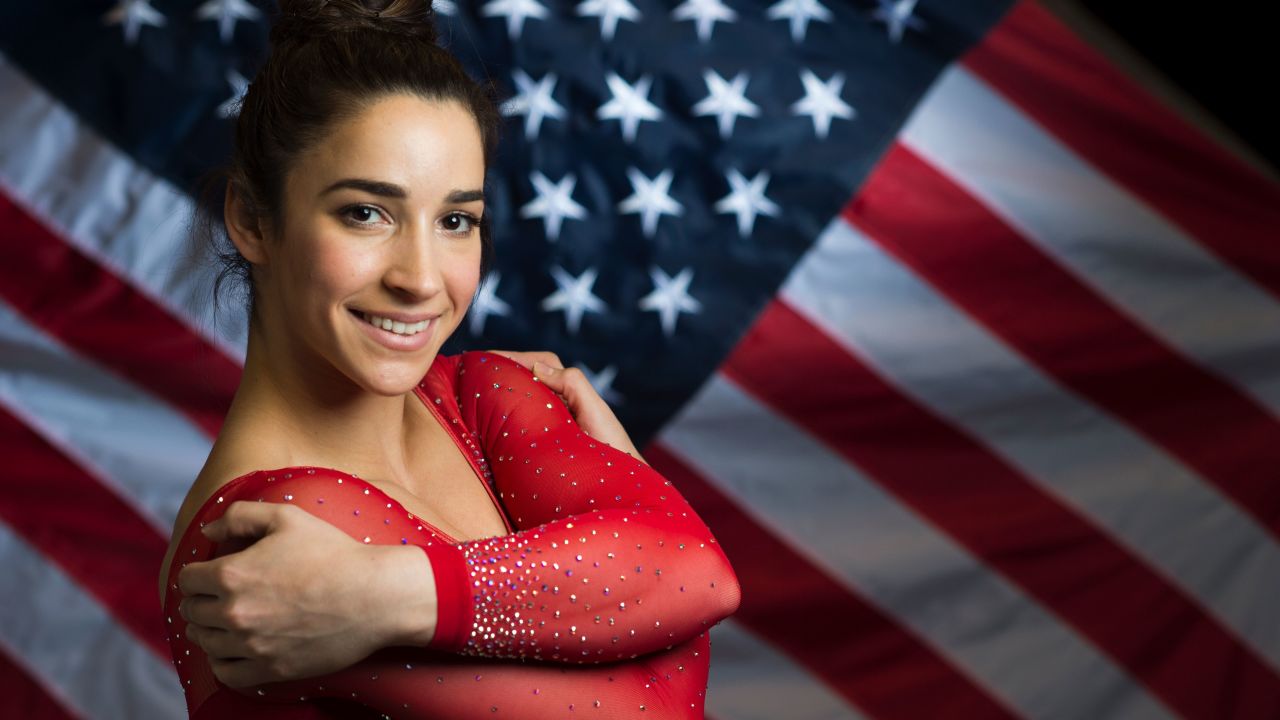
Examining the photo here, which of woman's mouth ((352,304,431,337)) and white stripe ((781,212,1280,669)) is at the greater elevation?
white stripe ((781,212,1280,669))

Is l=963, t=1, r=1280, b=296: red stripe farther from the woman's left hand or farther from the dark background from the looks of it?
the woman's left hand

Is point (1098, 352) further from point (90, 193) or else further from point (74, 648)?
point (74, 648)

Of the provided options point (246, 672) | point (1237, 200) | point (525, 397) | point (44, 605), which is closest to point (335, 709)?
point (246, 672)

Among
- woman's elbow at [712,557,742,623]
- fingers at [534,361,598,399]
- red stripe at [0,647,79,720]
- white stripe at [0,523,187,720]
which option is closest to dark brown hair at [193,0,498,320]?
fingers at [534,361,598,399]

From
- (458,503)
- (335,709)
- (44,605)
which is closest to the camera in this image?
(335,709)

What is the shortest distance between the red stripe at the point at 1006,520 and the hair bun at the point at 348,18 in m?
1.94

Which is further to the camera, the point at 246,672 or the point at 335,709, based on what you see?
the point at 335,709

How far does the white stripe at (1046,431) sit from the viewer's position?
11.2 feet

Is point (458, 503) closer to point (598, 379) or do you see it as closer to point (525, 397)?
point (525, 397)

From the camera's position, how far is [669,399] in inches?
136

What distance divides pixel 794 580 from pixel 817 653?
208 mm

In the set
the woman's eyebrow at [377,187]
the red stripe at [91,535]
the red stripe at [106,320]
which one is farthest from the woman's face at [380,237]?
the red stripe at [91,535]

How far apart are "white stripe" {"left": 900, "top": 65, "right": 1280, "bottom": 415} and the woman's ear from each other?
7.51ft

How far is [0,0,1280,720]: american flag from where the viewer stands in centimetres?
338
